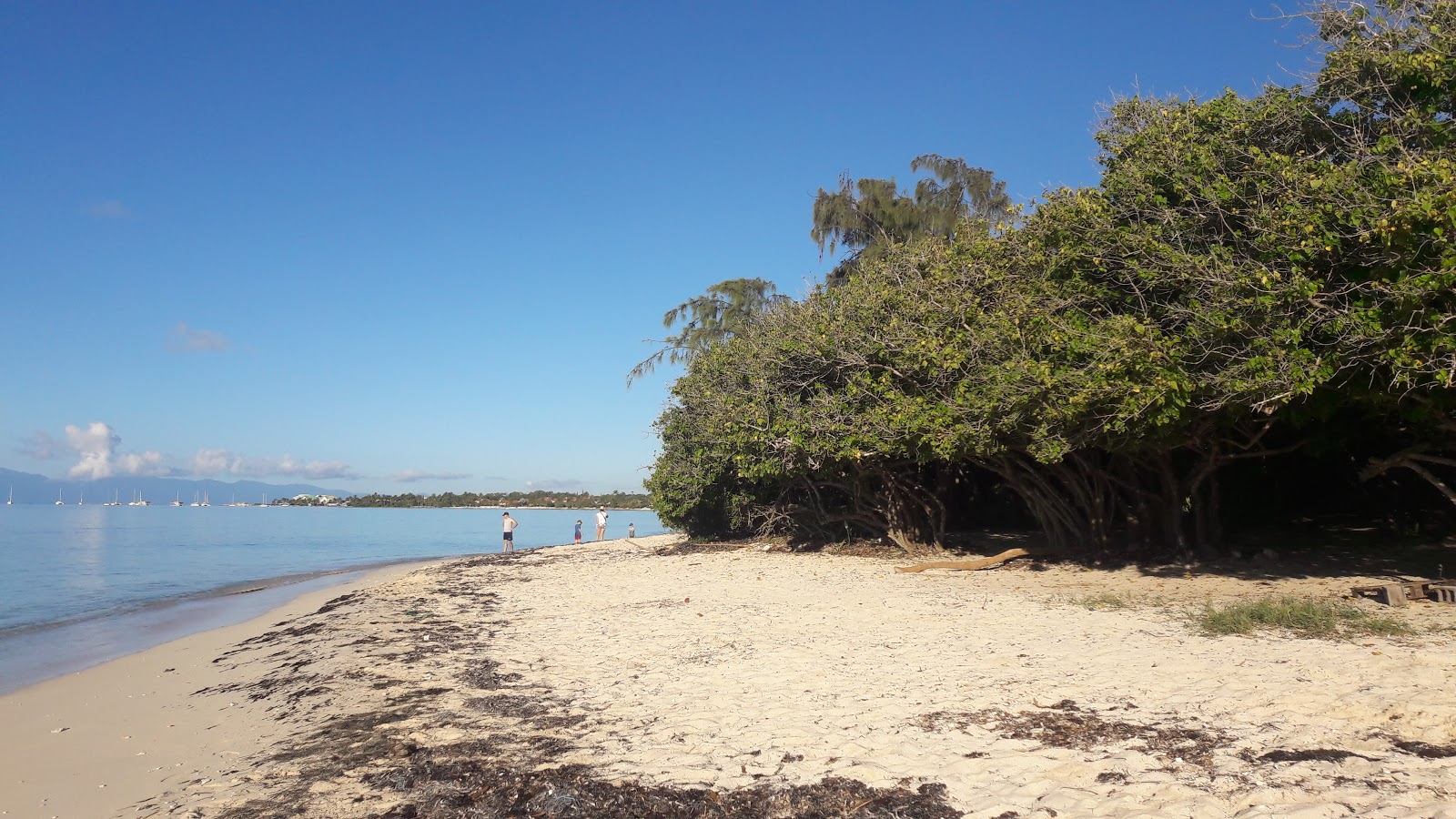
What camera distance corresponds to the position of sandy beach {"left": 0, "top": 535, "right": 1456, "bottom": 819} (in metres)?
5.02

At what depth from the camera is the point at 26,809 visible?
239 inches

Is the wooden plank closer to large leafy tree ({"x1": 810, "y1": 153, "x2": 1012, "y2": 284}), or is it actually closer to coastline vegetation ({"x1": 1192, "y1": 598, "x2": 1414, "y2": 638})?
coastline vegetation ({"x1": 1192, "y1": 598, "x2": 1414, "y2": 638})

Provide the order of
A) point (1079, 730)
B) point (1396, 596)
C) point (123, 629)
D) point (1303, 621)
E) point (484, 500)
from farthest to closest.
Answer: point (484, 500), point (123, 629), point (1396, 596), point (1303, 621), point (1079, 730)

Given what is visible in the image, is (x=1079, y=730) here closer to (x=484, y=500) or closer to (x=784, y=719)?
(x=784, y=719)

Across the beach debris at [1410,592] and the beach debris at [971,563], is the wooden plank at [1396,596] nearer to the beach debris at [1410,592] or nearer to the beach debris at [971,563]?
the beach debris at [1410,592]

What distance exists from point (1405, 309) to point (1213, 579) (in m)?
5.05

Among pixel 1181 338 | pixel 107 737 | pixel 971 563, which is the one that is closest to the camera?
pixel 107 737

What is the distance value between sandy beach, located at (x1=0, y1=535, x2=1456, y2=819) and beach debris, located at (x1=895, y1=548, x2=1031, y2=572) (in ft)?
9.75

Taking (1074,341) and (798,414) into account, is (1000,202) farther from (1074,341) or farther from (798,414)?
(1074,341)

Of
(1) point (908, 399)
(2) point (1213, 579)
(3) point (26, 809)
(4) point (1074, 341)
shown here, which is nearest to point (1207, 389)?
(4) point (1074, 341)

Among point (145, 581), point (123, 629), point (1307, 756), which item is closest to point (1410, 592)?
point (1307, 756)

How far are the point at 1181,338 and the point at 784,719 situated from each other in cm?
688

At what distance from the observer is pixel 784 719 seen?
665 centimetres

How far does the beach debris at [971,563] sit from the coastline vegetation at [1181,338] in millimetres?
941
